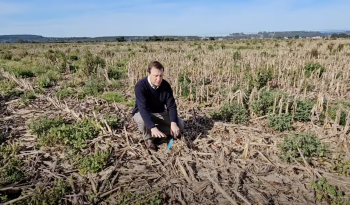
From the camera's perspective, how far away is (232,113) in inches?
233

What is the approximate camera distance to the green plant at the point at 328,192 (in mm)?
3257

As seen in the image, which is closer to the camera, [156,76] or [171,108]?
[156,76]

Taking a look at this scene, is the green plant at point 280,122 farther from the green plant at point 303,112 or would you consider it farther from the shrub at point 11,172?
the shrub at point 11,172

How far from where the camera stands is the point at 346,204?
3.17 m

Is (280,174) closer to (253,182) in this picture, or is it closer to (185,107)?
(253,182)

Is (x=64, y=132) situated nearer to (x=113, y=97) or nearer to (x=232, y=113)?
(x=113, y=97)

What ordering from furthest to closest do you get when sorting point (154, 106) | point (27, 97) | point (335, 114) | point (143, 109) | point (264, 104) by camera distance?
point (27, 97) < point (264, 104) < point (335, 114) < point (154, 106) < point (143, 109)

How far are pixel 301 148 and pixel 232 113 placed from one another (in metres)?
1.87

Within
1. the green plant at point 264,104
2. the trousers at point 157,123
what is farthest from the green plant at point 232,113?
the trousers at point 157,123

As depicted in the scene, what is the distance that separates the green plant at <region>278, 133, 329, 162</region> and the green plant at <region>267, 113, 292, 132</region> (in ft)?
2.86

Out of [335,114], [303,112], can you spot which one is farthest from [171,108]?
[335,114]

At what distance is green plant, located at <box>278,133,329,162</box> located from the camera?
4.21m

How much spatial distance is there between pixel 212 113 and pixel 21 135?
416 cm

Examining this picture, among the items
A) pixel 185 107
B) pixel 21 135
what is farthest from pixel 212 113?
pixel 21 135
